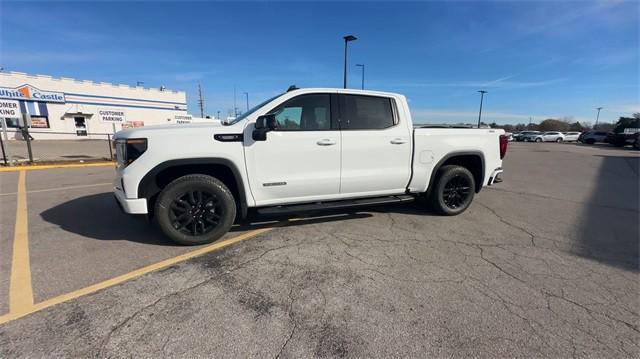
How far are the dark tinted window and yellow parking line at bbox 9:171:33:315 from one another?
147 inches

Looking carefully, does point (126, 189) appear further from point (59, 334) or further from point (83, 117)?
point (83, 117)

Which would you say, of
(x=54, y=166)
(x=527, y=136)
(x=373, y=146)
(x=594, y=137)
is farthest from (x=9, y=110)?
(x=594, y=137)

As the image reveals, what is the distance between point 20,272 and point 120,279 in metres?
1.12

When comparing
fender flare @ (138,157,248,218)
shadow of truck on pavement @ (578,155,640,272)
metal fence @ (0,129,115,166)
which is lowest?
shadow of truck on pavement @ (578,155,640,272)

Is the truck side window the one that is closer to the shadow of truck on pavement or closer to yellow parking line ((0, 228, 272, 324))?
yellow parking line ((0, 228, 272, 324))

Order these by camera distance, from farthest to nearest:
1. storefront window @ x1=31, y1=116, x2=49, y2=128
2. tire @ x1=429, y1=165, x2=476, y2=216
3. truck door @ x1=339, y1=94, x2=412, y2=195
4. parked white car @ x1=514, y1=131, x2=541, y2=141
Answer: parked white car @ x1=514, y1=131, x2=541, y2=141
storefront window @ x1=31, y1=116, x2=49, y2=128
tire @ x1=429, y1=165, x2=476, y2=216
truck door @ x1=339, y1=94, x2=412, y2=195

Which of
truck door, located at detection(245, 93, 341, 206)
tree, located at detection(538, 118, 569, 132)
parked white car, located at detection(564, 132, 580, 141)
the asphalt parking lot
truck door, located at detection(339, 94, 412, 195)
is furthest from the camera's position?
tree, located at detection(538, 118, 569, 132)

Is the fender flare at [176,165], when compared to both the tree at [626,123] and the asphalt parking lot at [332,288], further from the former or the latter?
the tree at [626,123]

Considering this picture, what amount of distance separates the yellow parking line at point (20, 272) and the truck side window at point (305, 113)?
295 centimetres

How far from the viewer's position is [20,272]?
119 inches

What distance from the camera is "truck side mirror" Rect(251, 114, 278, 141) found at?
347 cm

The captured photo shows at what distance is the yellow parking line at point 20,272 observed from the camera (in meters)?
2.49

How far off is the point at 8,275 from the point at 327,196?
353 centimetres

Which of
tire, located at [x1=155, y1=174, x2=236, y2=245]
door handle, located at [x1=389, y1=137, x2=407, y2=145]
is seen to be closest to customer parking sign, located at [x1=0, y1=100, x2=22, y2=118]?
tire, located at [x1=155, y1=174, x2=236, y2=245]
